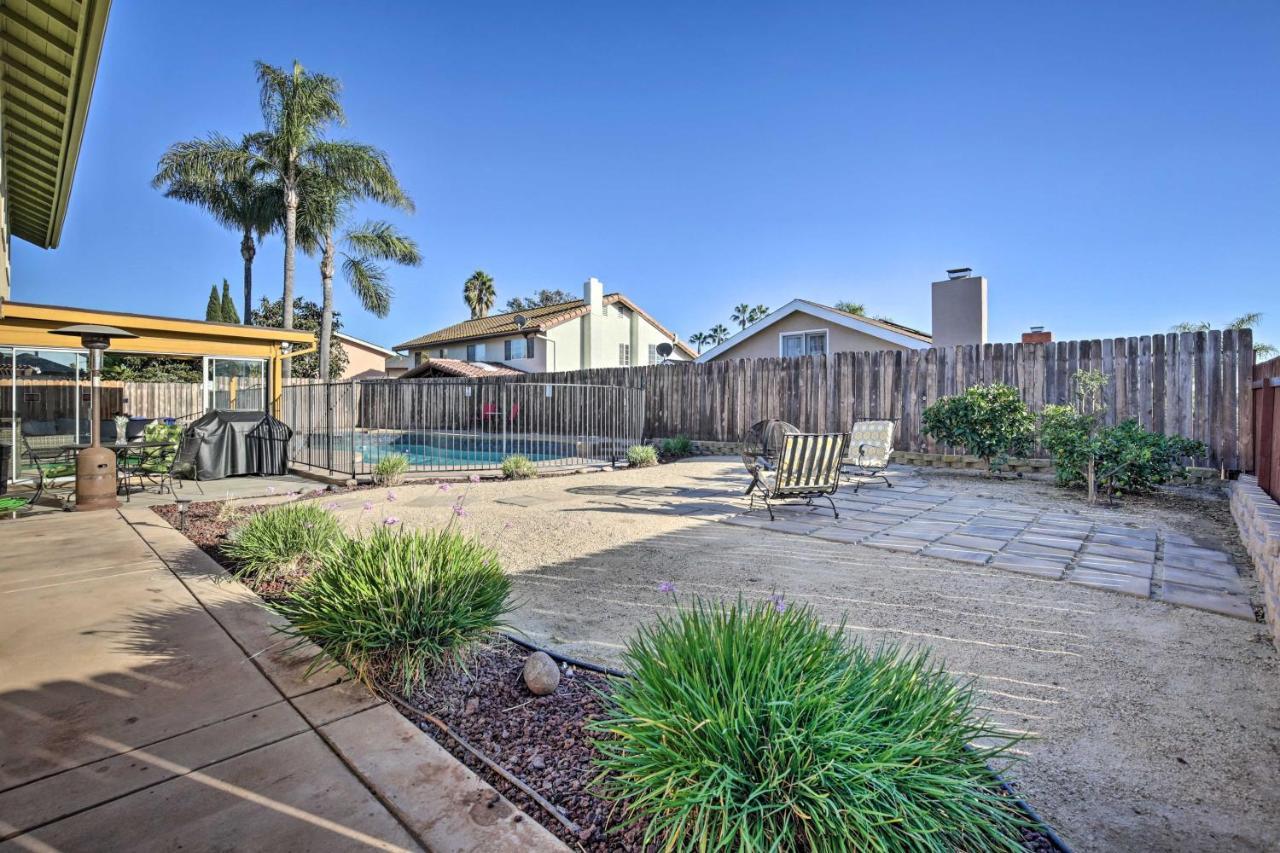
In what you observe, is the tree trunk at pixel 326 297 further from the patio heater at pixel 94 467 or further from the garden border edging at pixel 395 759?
the garden border edging at pixel 395 759

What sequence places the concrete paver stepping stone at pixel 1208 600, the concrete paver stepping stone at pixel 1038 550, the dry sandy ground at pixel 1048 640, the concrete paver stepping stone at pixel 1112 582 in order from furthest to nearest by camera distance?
the concrete paver stepping stone at pixel 1038 550 → the concrete paver stepping stone at pixel 1112 582 → the concrete paver stepping stone at pixel 1208 600 → the dry sandy ground at pixel 1048 640

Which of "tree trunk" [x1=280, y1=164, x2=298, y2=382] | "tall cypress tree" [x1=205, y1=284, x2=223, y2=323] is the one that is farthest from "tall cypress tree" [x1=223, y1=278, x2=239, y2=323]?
"tree trunk" [x1=280, y1=164, x2=298, y2=382]

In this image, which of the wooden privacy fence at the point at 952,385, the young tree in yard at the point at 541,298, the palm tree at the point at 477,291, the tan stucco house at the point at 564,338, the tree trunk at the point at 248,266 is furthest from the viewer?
the young tree in yard at the point at 541,298

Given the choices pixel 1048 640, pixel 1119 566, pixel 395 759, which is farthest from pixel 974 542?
pixel 395 759

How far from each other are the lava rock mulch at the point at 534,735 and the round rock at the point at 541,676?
0.10ft

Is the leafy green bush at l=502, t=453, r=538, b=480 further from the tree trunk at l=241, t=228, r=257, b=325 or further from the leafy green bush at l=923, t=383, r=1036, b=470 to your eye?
the tree trunk at l=241, t=228, r=257, b=325

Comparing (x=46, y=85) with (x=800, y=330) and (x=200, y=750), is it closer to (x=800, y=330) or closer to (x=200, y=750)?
(x=200, y=750)

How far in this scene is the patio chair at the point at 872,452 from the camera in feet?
28.6

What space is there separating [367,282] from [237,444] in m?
14.6

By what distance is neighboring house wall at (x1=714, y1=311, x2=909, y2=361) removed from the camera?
15.6 metres

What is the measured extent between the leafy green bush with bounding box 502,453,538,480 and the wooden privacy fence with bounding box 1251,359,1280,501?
8.78 meters

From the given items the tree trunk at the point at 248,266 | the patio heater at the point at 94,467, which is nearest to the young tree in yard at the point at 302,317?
the tree trunk at the point at 248,266

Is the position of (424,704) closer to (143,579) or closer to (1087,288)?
(143,579)

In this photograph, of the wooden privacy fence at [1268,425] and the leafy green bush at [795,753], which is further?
the wooden privacy fence at [1268,425]
